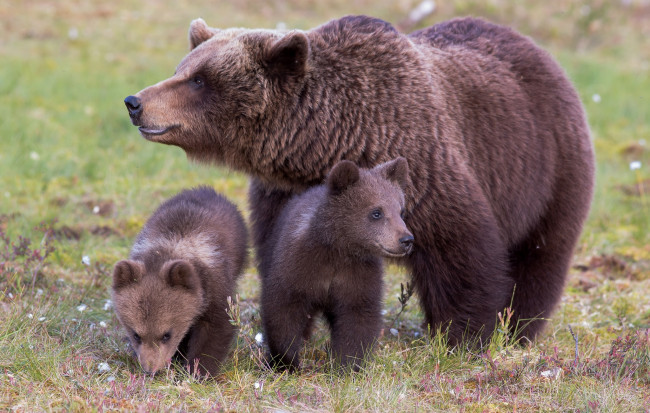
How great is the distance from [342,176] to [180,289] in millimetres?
1250

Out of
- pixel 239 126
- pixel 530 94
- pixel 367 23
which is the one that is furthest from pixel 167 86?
pixel 530 94

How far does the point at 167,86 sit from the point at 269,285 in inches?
60.0

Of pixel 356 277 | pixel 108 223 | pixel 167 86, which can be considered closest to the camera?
pixel 356 277

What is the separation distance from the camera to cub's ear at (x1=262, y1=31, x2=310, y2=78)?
5.21 meters

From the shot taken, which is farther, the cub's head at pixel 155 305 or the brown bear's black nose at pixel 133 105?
the brown bear's black nose at pixel 133 105

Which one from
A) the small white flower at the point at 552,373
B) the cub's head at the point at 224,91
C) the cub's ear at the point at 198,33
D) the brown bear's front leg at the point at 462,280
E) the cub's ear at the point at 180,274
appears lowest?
the small white flower at the point at 552,373

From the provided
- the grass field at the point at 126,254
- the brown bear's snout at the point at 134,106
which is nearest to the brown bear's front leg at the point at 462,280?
the grass field at the point at 126,254

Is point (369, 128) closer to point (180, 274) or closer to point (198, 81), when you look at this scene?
point (198, 81)

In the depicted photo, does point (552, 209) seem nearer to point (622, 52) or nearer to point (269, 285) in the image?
point (269, 285)

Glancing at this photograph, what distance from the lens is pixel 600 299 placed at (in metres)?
7.38

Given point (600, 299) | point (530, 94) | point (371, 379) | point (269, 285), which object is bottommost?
point (600, 299)

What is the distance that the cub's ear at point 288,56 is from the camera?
521 centimetres

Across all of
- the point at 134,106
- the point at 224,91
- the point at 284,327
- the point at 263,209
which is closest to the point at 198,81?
the point at 224,91

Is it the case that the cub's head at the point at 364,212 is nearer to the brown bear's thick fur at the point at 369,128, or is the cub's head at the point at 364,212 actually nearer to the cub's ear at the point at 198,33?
the brown bear's thick fur at the point at 369,128
